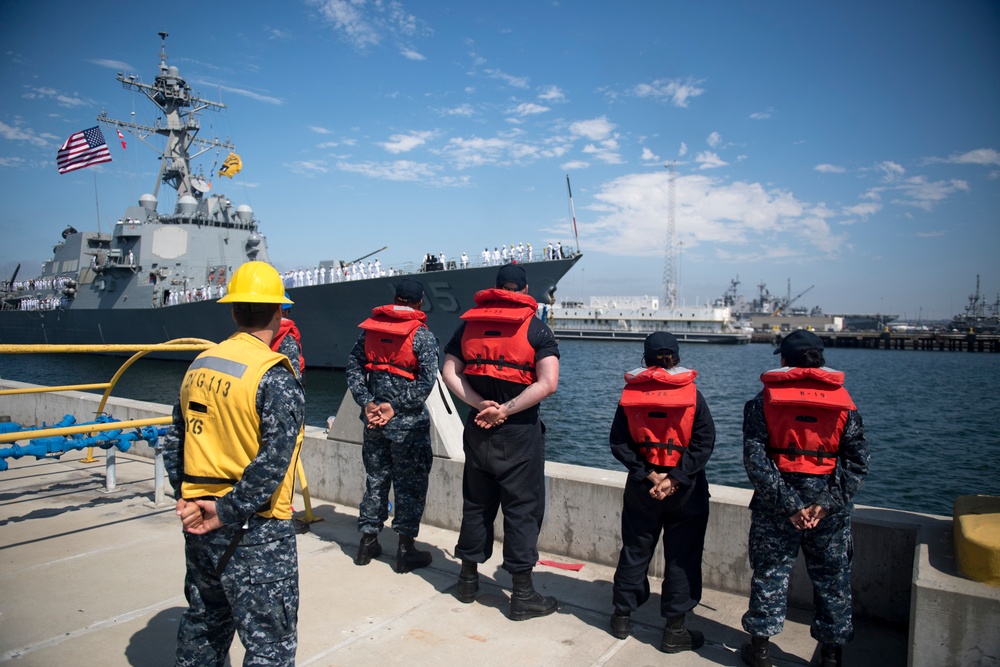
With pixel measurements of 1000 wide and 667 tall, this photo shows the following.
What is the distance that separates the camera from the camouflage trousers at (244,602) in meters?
1.93

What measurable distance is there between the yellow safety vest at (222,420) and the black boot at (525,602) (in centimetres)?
154

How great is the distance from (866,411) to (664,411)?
23.6 metres

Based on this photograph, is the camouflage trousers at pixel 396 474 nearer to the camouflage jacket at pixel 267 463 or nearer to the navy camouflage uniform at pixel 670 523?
the navy camouflage uniform at pixel 670 523

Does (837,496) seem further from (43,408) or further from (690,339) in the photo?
(690,339)

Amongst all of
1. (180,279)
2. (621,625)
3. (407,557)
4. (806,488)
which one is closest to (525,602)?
(621,625)

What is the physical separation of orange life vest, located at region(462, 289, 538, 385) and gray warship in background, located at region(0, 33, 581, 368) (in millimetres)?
20217

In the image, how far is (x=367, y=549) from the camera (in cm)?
375

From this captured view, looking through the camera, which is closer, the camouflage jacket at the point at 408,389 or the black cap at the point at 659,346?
the black cap at the point at 659,346

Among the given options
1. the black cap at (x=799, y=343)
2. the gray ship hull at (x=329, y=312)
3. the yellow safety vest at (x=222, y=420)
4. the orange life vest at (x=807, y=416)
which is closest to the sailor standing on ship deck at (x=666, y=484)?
the orange life vest at (x=807, y=416)

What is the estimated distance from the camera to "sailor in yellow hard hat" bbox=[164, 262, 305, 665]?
75.0 inches

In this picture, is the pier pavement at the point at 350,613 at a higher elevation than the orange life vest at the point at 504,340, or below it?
below

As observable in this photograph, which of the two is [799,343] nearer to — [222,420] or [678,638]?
[678,638]

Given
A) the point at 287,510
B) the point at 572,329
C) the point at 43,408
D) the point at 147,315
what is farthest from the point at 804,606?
the point at 572,329

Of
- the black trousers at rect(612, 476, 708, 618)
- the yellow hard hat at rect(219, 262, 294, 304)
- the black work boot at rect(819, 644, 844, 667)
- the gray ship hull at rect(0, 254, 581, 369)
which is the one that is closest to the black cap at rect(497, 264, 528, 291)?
the black trousers at rect(612, 476, 708, 618)
